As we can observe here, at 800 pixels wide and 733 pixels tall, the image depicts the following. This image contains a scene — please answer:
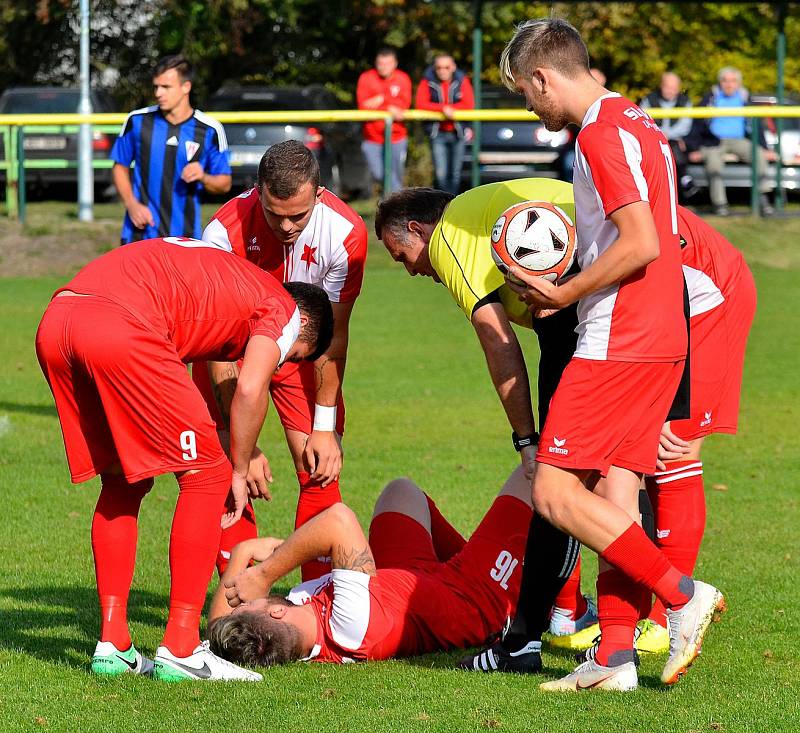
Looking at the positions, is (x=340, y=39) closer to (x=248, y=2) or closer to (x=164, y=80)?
(x=248, y=2)

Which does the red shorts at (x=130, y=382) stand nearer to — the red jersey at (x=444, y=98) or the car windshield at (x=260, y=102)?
the red jersey at (x=444, y=98)

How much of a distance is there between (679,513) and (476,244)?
1476 mm

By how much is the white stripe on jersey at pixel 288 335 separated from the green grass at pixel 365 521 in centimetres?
126

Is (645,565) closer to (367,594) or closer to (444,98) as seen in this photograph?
(367,594)

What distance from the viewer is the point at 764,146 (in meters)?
19.2

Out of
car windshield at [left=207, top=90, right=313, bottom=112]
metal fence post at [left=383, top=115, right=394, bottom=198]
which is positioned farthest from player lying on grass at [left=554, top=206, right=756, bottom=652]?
car windshield at [left=207, top=90, right=313, bottom=112]

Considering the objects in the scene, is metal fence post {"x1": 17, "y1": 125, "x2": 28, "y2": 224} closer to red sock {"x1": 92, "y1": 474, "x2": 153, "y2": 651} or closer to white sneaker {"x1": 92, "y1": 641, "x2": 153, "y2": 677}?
red sock {"x1": 92, "y1": 474, "x2": 153, "y2": 651}

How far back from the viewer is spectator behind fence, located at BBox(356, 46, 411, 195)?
1891cm

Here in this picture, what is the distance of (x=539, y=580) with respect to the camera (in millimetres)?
5340

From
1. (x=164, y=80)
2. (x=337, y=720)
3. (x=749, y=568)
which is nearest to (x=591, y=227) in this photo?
(x=337, y=720)

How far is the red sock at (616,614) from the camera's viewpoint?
5012mm

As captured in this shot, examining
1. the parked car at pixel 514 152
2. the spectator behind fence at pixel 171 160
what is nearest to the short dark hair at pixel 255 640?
the spectator behind fence at pixel 171 160

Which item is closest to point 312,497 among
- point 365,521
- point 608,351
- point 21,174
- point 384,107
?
point 365,521

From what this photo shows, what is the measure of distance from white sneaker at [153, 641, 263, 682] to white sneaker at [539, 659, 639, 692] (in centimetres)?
114
